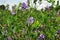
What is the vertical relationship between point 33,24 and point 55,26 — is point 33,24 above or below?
above

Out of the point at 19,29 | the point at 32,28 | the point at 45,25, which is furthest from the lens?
the point at 45,25

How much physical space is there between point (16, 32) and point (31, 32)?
15cm

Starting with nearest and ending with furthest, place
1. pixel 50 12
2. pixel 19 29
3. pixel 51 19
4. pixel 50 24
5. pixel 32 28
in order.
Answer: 1. pixel 32 28
2. pixel 19 29
3. pixel 50 24
4. pixel 51 19
5. pixel 50 12

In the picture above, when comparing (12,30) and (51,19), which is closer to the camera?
(12,30)

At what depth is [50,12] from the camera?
9.95ft

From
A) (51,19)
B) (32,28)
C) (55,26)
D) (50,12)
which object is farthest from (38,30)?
(50,12)

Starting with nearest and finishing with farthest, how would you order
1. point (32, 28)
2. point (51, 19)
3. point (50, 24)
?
1. point (32, 28)
2. point (50, 24)
3. point (51, 19)

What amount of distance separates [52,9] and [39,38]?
1.20 metres

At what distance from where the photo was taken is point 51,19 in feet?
9.04

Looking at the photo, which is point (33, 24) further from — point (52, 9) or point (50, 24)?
point (52, 9)

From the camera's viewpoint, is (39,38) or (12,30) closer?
(39,38)

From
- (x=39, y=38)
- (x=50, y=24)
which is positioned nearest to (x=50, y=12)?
(x=50, y=24)

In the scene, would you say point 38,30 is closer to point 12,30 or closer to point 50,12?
point 12,30

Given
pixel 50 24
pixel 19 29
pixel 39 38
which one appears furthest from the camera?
pixel 50 24
